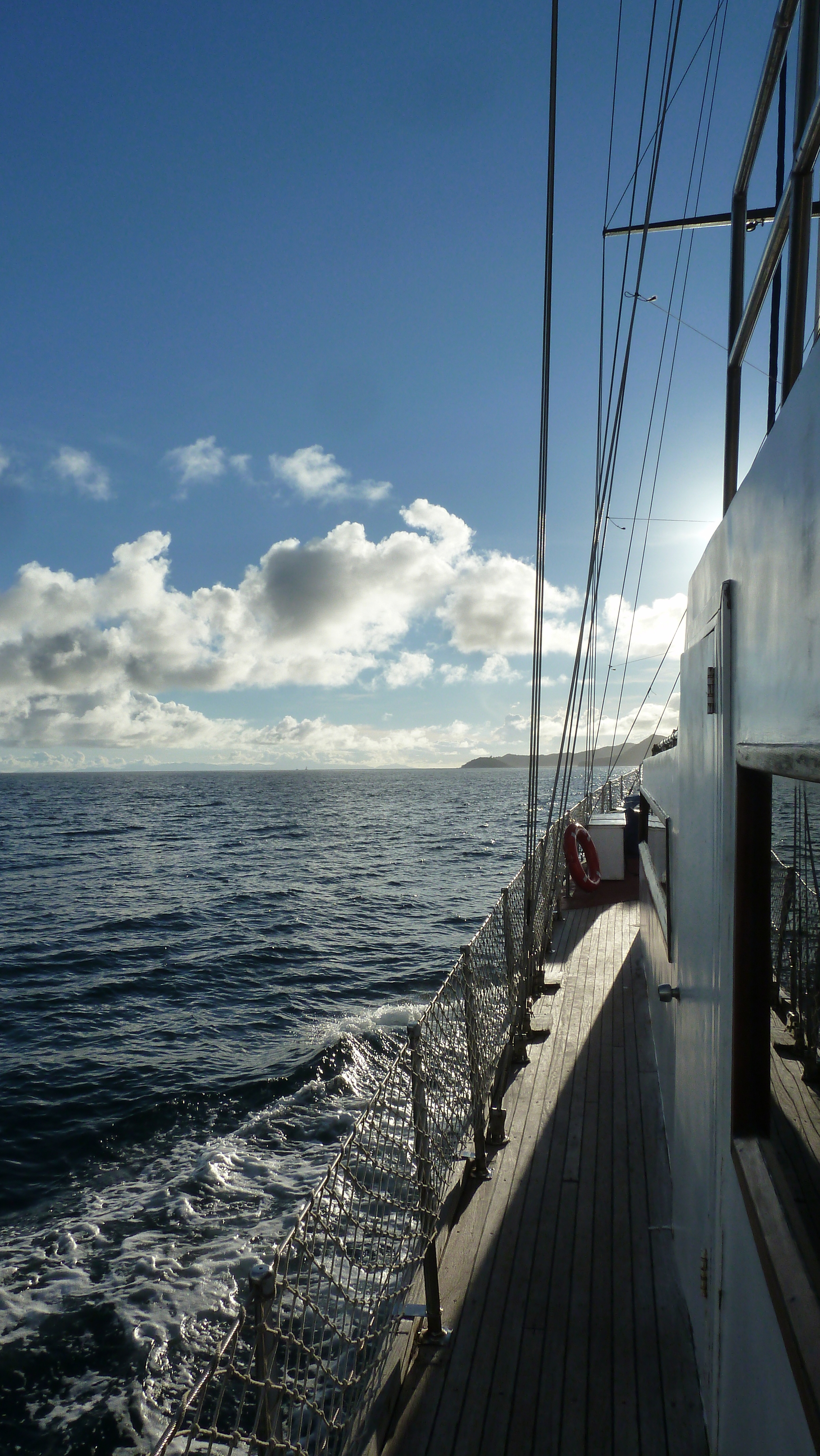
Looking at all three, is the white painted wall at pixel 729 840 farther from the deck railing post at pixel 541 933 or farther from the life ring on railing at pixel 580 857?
the life ring on railing at pixel 580 857

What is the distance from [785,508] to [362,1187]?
2.71 meters

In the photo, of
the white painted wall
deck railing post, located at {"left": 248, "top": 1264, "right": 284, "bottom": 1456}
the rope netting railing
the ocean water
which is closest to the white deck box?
the ocean water

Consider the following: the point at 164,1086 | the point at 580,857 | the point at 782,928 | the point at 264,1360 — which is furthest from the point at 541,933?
the point at 264,1360

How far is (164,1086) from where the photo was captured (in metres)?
10.1

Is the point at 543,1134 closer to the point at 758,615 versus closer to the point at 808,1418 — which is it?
the point at 808,1418

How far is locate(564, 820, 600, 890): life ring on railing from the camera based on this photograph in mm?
10805

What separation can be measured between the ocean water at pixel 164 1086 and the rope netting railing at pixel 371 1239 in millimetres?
646

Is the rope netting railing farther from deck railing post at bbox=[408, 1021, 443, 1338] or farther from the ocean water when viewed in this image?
the ocean water

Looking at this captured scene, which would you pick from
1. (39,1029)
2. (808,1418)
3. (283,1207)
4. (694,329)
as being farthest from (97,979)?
(808,1418)

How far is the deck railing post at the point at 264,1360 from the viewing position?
1.79m

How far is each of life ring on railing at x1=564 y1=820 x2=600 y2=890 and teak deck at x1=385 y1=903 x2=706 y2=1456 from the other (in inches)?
193

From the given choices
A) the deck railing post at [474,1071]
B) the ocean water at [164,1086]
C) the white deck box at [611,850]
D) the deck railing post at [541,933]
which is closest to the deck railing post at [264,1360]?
the deck railing post at [474,1071]

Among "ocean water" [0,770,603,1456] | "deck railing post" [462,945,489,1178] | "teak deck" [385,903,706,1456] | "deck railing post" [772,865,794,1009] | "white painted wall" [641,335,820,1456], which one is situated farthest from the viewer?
"ocean water" [0,770,603,1456]

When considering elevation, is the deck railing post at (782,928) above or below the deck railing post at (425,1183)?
above
